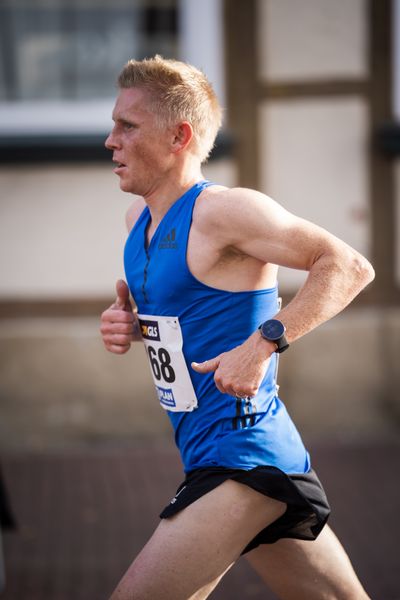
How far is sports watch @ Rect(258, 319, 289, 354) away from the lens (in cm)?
277

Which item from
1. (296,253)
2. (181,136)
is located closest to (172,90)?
(181,136)

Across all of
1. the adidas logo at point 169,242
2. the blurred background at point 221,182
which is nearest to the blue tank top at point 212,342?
the adidas logo at point 169,242

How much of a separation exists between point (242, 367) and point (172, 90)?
894 millimetres

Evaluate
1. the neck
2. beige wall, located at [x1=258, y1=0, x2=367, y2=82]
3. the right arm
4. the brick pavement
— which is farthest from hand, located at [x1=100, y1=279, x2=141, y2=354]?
beige wall, located at [x1=258, y1=0, x2=367, y2=82]

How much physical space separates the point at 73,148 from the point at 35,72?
76 cm

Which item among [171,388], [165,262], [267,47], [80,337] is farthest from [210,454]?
[267,47]

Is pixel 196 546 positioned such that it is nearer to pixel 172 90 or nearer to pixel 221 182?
pixel 172 90

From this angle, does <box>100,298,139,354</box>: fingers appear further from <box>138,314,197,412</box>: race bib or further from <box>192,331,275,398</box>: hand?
<box>192,331,275,398</box>: hand

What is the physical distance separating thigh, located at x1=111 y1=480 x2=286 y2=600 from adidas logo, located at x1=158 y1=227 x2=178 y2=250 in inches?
27.5

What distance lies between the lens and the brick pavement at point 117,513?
4840mm

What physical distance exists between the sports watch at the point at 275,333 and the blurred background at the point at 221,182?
4.47 m

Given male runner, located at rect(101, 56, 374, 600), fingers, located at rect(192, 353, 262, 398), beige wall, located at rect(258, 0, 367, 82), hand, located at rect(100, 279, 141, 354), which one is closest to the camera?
fingers, located at rect(192, 353, 262, 398)

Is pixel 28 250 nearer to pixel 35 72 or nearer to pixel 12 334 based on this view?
pixel 12 334

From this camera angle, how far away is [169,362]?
10.2 feet
